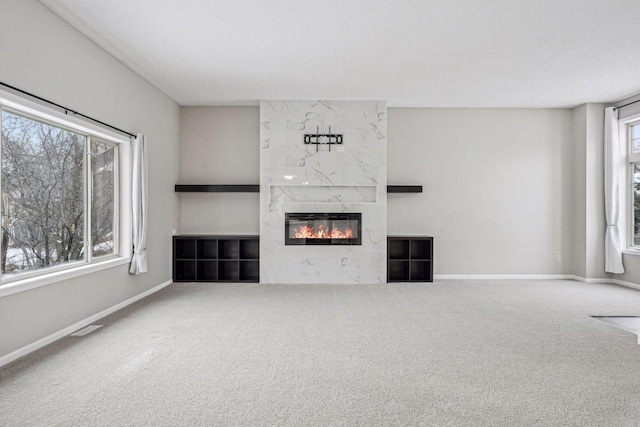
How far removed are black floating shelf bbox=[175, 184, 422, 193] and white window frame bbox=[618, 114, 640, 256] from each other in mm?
3181

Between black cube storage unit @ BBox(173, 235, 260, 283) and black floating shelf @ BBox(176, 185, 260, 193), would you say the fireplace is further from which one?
black floating shelf @ BBox(176, 185, 260, 193)

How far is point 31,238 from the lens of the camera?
3.32 metres

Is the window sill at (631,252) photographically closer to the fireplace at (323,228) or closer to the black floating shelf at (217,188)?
the fireplace at (323,228)

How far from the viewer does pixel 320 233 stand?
6.24m

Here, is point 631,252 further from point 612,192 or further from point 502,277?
point 502,277

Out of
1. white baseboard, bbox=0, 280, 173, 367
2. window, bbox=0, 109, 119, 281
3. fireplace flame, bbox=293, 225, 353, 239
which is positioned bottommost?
white baseboard, bbox=0, 280, 173, 367

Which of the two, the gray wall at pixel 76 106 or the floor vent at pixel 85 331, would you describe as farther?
the floor vent at pixel 85 331

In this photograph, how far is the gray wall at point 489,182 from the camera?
6578 millimetres

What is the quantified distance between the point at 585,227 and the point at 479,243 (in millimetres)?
1664

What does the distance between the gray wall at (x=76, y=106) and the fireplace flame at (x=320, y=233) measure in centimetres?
212

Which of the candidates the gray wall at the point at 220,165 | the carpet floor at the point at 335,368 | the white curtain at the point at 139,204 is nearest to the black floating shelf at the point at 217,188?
the gray wall at the point at 220,165

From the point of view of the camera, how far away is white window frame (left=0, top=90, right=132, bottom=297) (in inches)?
117

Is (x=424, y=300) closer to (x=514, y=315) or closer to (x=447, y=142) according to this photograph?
(x=514, y=315)

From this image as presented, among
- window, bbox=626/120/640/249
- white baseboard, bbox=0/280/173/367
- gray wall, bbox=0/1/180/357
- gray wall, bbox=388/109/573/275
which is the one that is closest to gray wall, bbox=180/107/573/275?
gray wall, bbox=388/109/573/275
